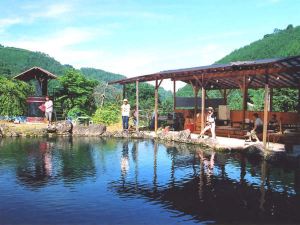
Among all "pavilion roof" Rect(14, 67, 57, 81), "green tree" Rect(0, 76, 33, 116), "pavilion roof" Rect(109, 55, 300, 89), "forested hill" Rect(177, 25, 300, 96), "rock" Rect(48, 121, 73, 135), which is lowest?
"rock" Rect(48, 121, 73, 135)

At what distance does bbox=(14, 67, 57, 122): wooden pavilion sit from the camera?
25.2 metres

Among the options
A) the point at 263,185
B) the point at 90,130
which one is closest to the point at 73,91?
the point at 90,130

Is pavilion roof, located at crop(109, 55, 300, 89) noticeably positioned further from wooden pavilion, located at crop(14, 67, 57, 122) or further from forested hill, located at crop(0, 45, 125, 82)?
forested hill, located at crop(0, 45, 125, 82)

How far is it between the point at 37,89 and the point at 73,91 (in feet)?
8.12

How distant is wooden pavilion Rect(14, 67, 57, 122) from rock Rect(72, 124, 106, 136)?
4076 mm

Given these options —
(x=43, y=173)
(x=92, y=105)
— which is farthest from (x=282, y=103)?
(x=43, y=173)

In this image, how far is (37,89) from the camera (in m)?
26.5

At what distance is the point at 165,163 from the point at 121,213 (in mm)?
5691

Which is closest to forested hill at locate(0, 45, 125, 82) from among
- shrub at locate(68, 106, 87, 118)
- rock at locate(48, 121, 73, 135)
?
shrub at locate(68, 106, 87, 118)

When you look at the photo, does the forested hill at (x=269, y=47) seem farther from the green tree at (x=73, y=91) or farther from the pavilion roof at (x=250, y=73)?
the pavilion roof at (x=250, y=73)

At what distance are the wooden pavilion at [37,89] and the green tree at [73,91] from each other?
4.31 ft

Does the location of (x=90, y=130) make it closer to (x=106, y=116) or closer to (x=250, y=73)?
(x=106, y=116)

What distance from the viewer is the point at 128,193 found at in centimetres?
949

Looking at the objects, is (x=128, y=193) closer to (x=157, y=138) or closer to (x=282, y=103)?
(x=157, y=138)
